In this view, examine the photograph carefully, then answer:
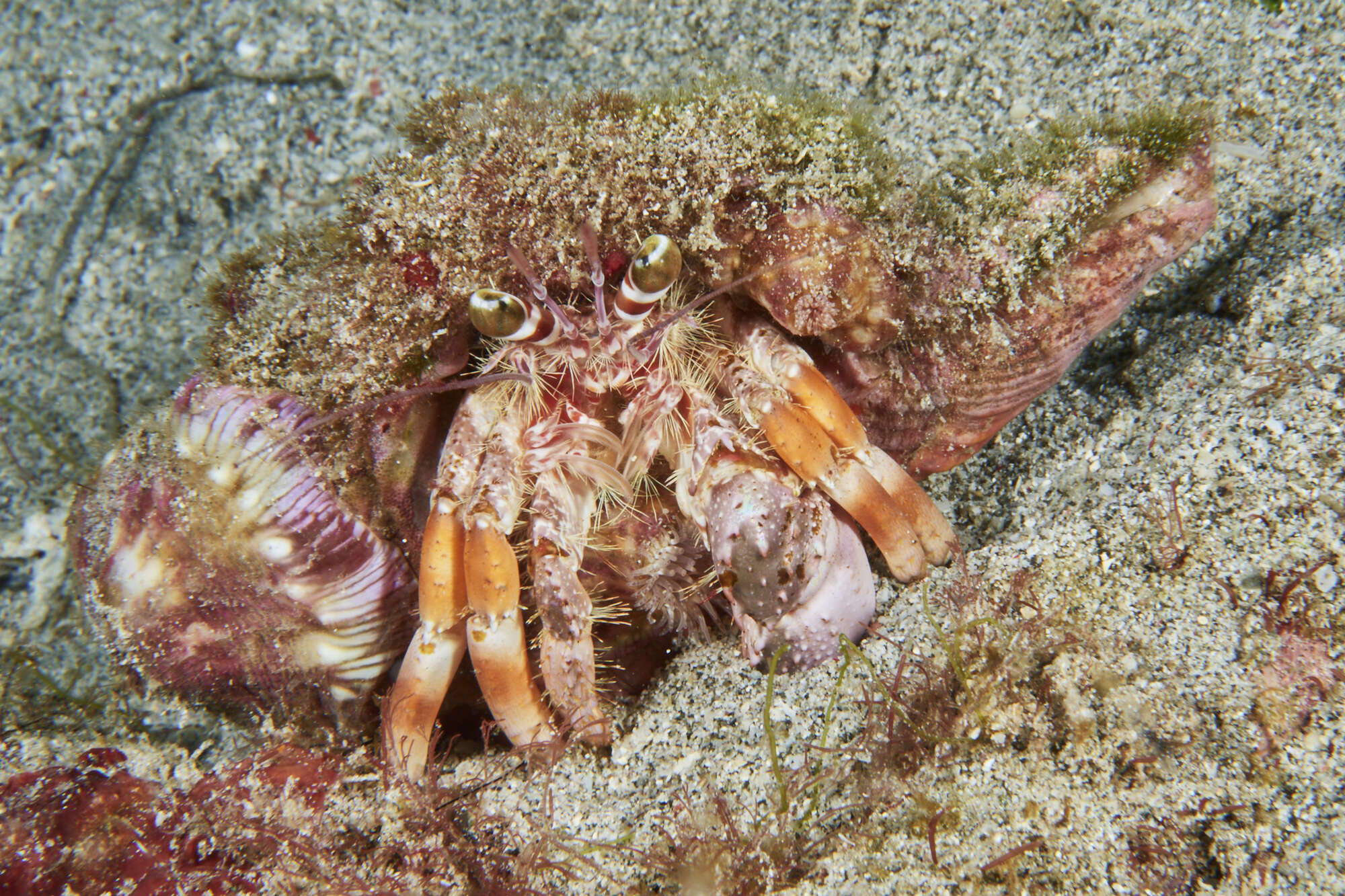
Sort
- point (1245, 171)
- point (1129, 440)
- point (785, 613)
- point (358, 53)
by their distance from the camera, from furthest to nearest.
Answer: point (358, 53), point (1245, 171), point (1129, 440), point (785, 613)

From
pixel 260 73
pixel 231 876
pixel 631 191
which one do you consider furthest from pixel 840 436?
pixel 260 73

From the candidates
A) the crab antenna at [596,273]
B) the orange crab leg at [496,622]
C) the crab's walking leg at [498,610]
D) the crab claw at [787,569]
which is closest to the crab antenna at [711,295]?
the crab antenna at [596,273]

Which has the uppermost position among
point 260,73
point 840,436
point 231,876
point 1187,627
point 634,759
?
point 260,73

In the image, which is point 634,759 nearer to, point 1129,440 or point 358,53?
point 1129,440

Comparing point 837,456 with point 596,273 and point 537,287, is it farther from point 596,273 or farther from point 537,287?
point 537,287

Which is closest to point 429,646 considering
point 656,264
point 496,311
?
point 496,311

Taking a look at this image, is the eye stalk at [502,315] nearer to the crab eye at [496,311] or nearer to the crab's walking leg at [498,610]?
the crab eye at [496,311]

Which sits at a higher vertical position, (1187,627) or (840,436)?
(840,436)

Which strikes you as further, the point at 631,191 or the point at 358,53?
the point at 358,53
